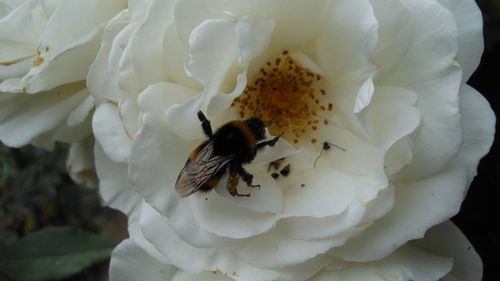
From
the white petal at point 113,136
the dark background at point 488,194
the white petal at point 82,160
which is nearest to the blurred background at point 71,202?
the dark background at point 488,194

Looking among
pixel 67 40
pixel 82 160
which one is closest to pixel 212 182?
pixel 67 40

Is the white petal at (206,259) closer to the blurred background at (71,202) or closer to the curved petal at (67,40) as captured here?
the curved petal at (67,40)

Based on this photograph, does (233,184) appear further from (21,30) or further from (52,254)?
(52,254)

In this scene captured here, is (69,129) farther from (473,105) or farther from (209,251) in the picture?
(473,105)

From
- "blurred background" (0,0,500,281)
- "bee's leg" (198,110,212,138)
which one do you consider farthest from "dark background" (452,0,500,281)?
"bee's leg" (198,110,212,138)

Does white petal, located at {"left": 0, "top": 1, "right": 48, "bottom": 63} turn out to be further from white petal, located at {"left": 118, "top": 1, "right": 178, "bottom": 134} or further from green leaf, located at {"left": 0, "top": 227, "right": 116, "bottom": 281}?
green leaf, located at {"left": 0, "top": 227, "right": 116, "bottom": 281}

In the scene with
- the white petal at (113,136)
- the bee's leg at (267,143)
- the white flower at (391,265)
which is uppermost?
the white petal at (113,136)

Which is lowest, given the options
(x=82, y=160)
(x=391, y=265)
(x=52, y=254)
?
(x=52, y=254)
